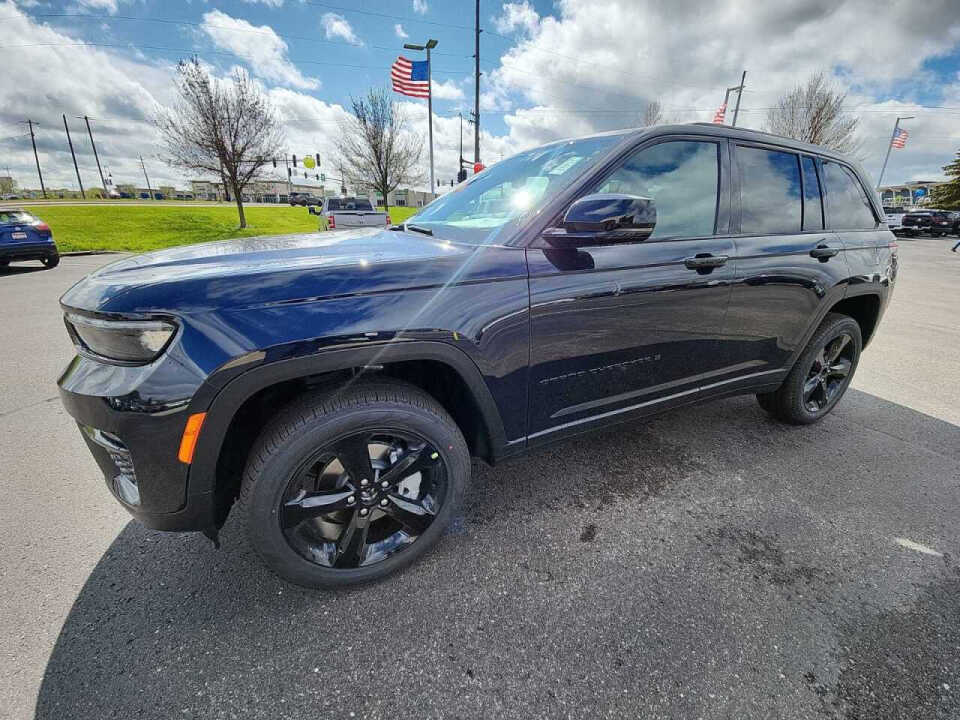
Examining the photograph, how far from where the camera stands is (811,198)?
2826mm

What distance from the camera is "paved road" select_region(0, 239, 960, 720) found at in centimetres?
146

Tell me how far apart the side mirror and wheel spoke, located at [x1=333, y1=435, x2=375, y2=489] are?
1.10m

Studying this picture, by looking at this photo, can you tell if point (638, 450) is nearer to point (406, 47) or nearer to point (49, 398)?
point (49, 398)

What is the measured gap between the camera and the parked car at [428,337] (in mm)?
1436

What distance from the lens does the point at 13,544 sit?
2.05 m

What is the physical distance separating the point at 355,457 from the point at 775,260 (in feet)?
8.08

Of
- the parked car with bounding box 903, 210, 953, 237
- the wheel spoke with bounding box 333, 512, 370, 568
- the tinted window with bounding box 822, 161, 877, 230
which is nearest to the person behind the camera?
the wheel spoke with bounding box 333, 512, 370, 568

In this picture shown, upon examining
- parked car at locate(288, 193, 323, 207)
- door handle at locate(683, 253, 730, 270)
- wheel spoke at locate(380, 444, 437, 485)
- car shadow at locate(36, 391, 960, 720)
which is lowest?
car shadow at locate(36, 391, 960, 720)

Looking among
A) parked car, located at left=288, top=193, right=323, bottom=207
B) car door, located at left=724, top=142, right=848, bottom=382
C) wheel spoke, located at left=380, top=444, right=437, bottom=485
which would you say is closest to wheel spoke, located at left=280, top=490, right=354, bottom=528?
wheel spoke, located at left=380, top=444, right=437, bottom=485

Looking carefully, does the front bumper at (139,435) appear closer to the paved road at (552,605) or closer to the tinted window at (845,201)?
the paved road at (552,605)

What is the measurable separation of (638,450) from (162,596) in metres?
2.56

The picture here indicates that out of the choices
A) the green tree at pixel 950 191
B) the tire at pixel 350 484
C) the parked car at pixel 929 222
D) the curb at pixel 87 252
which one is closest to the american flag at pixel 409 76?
the curb at pixel 87 252

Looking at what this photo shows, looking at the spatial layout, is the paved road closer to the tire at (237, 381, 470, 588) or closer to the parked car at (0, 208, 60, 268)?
the tire at (237, 381, 470, 588)

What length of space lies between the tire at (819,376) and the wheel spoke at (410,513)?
2568 mm
